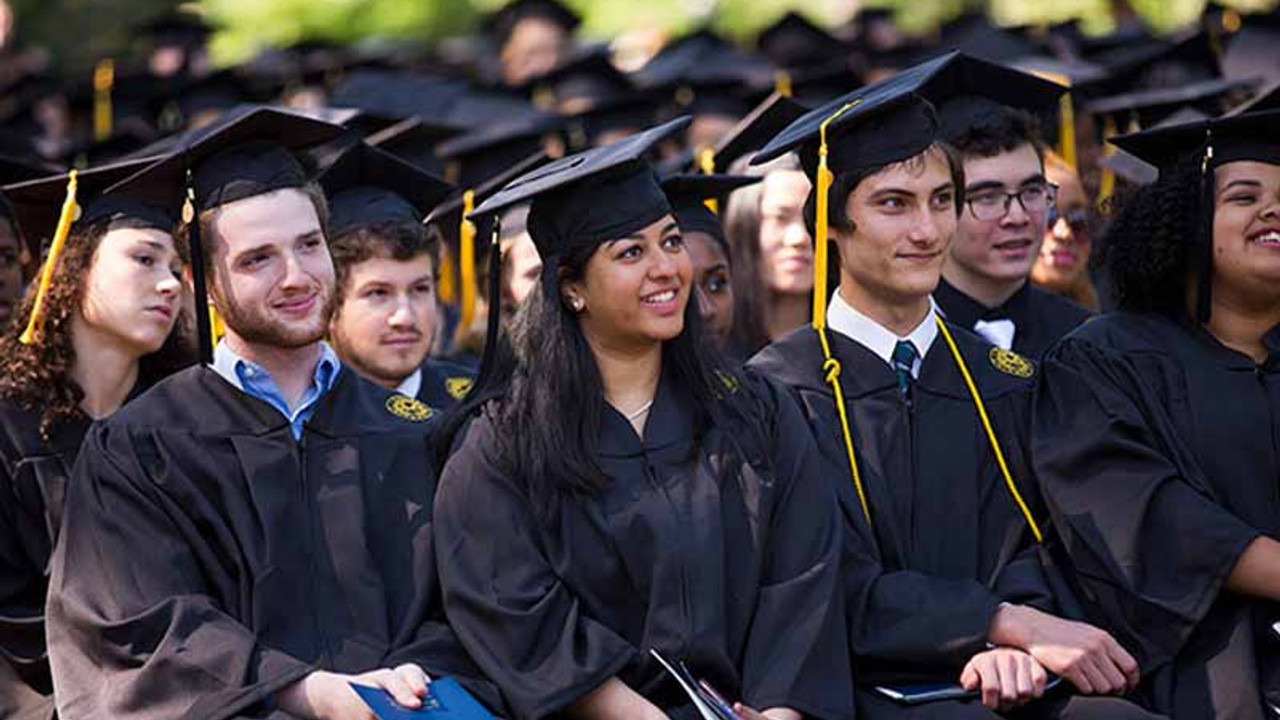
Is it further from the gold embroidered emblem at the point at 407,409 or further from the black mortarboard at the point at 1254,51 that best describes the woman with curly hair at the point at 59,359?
the black mortarboard at the point at 1254,51

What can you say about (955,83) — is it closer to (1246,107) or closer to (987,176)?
(987,176)

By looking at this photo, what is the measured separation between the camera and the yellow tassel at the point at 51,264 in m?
4.56

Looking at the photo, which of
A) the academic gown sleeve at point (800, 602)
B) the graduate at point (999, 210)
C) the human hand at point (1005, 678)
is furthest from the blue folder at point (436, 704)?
the graduate at point (999, 210)

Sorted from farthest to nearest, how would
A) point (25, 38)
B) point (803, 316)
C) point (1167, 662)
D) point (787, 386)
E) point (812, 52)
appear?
point (25, 38) → point (812, 52) → point (803, 316) → point (787, 386) → point (1167, 662)

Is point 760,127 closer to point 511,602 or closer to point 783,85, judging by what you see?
point 511,602

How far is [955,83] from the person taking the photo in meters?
4.89

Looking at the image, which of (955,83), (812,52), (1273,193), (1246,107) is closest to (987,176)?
(955,83)

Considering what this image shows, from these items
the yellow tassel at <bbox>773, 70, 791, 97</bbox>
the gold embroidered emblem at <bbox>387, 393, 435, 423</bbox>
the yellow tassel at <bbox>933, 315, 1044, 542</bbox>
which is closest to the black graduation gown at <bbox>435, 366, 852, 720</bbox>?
the gold embroidered emblem at <bbox>387, 393, 435, 423</bbox>

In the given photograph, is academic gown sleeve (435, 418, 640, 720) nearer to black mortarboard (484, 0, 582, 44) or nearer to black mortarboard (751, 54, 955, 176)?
black mortarboard (751, 54, 955, 176)

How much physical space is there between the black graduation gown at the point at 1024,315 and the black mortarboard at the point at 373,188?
1.46 meters

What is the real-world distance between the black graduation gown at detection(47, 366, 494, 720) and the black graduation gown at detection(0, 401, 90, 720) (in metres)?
0.53

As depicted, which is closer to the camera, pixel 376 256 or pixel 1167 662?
pixel 1167 662

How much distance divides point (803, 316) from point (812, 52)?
19.5 feet

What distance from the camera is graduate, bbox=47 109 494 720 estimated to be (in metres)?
3.75
